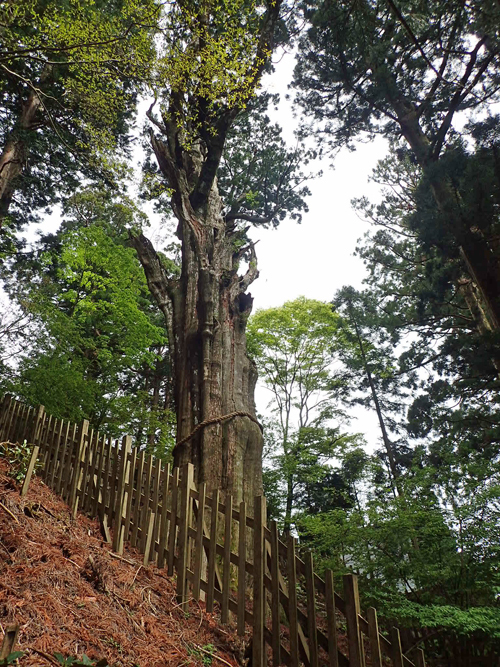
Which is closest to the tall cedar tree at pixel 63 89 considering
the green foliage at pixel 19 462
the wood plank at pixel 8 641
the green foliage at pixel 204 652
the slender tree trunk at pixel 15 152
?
the slender tree trunk at pixel 15 152

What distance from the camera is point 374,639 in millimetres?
2064

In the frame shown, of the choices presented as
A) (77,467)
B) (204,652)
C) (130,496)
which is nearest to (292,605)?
(204,652)

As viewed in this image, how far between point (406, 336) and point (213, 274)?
11.2 metres

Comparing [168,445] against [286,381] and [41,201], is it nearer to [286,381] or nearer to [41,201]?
[286,381]

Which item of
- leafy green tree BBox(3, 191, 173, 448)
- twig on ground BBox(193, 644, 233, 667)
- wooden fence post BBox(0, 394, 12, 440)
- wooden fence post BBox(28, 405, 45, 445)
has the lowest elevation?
twig on ground BBox(193, 644, 233, 667)

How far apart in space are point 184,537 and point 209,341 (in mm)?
3348

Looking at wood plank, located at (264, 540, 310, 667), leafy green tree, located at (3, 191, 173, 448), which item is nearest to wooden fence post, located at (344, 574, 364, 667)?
wood plank, located at (264, 540, 310, 667)

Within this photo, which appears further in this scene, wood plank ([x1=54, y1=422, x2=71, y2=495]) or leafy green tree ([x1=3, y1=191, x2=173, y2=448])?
leafy green tree ([x1=3, y1=191, x2=173, y2=448])

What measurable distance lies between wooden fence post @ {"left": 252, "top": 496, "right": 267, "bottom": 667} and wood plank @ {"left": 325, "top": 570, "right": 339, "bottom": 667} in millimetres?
549

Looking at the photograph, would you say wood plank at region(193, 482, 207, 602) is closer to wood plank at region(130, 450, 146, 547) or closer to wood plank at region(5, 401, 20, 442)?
wood plank at region(130, 450, 146, 547)

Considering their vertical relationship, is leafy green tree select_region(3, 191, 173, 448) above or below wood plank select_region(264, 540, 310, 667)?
above

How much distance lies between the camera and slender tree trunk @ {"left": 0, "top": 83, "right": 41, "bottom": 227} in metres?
9.70

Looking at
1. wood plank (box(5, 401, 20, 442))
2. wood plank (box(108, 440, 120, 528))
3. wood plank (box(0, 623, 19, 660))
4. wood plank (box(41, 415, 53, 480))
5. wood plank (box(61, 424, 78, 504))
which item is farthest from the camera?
wood plank (box(5, 401, 20, 442))

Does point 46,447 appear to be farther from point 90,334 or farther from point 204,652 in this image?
point 90,334
